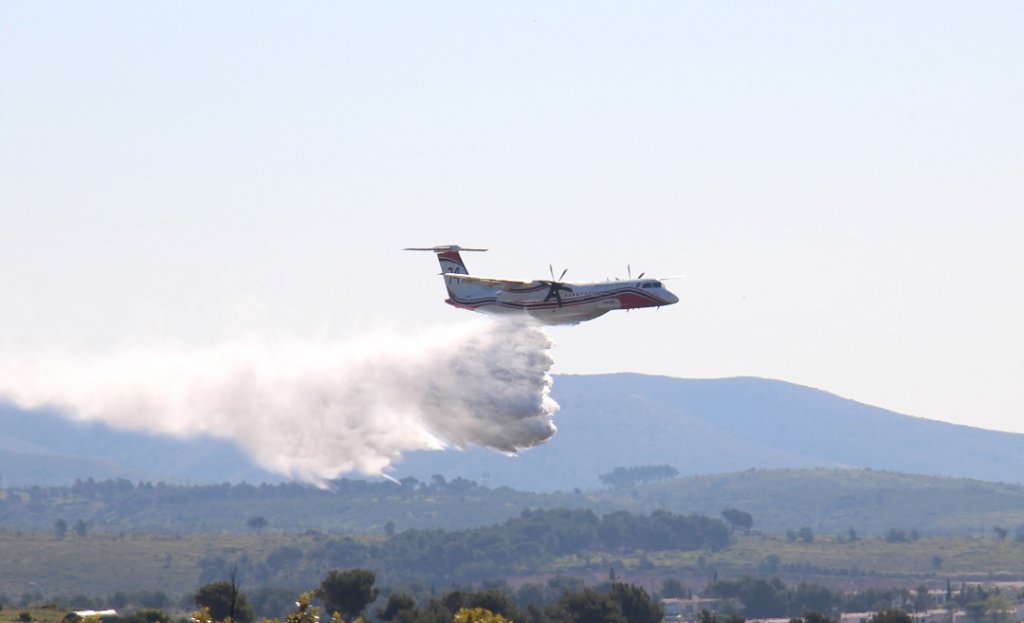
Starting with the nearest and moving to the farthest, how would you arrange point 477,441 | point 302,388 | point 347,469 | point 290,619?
point 290,619, point 477,441, point 347,469, point 302,388

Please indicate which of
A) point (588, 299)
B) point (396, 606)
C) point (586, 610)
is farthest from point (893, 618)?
point (588, 299)

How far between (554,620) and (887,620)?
31918mm

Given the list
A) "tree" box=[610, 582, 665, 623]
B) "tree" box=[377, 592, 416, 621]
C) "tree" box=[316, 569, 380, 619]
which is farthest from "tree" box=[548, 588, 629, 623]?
"tree" box=[316, 569, 380, 619]

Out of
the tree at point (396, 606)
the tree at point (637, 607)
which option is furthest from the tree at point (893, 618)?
the tree at point (396, 606)

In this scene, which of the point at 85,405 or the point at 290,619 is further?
the point at 85,405

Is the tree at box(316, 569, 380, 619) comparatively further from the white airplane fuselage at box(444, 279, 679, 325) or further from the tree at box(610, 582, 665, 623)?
the white airplane fuselage at box(444, 279, 679, 325)

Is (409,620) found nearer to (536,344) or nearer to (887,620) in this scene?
(536,344)

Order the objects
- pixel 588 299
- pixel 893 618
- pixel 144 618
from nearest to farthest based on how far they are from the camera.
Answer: pixel 588 299, pixel 144 618, pixel 893 618

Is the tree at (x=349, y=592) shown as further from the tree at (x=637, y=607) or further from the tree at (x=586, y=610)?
the tree at (x=637, y=607)

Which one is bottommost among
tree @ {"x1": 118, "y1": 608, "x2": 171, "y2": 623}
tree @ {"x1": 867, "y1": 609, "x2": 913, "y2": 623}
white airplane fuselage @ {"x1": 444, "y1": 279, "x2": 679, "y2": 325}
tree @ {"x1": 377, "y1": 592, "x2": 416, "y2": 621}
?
tree @ {"x1": 118, "y1": 608, "x2": 171, "y2": 623}

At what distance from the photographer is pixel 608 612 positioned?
138 metres

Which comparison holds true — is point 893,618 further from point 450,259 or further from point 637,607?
point 450,259

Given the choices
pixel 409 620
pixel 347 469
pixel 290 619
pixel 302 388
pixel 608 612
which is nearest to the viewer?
pixel 290 619

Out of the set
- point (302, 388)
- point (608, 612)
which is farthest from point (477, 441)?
point (608, 612)
